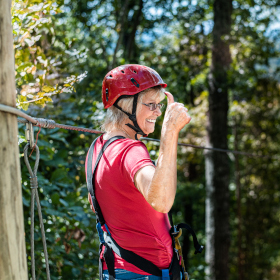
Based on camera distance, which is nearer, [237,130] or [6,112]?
[6,112]

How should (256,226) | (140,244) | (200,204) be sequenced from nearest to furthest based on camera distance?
(140,244), (256,226), (200,204)

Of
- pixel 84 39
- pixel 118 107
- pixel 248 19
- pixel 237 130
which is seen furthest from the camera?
pixel 237 130

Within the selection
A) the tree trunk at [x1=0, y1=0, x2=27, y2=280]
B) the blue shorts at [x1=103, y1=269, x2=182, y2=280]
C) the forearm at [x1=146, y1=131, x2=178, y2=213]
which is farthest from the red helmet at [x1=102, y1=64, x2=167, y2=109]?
the blue shorts at [x1=103, y1=269, x2=182, y2=280]

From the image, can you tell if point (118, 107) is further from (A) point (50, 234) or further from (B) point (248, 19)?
(B) point (248, 19)

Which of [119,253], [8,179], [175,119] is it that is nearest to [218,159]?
[119,253]

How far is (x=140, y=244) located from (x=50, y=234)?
66.8 inches

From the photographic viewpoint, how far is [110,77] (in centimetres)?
211

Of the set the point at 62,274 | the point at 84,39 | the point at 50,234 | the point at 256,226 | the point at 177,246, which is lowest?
the point at 256,226

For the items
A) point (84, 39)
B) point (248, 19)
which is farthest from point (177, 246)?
point (248, 19)

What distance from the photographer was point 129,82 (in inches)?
76.0

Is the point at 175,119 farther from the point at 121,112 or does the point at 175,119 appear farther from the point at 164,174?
the point at 121,112

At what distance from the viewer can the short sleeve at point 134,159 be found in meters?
1.40

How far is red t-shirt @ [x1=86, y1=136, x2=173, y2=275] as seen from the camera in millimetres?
1524

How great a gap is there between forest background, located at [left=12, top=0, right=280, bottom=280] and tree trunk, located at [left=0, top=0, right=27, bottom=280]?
44.7 inches
